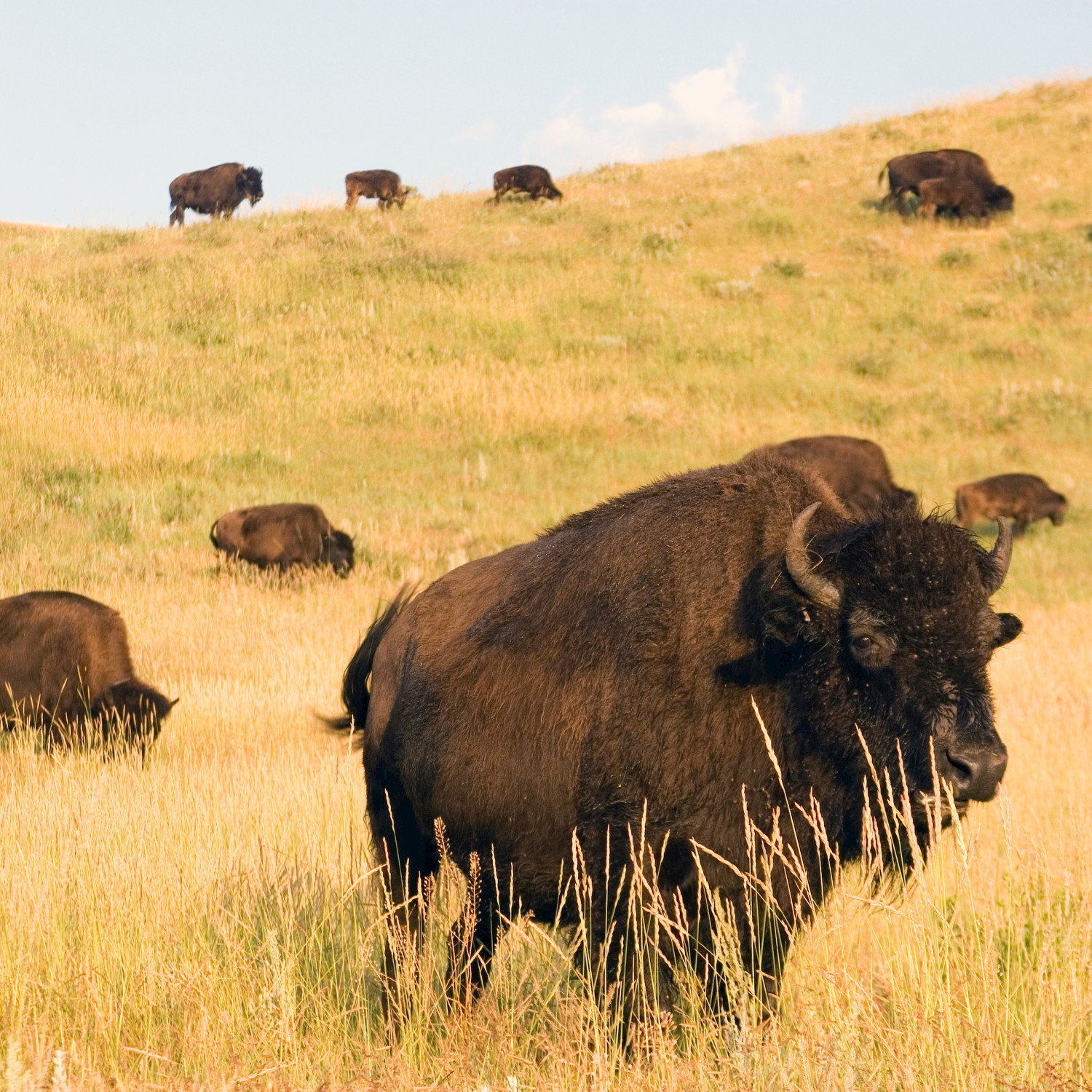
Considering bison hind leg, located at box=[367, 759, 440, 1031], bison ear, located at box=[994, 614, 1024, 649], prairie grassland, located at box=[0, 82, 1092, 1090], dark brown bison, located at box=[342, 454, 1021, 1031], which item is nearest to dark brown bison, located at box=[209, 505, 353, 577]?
prairie grassland, located at box=[0, 82, 1092, 1090]

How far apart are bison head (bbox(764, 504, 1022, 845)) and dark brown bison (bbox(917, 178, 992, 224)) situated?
1229 inches

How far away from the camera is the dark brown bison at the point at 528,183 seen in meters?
39.1

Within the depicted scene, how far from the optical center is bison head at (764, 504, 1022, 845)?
12.3 feet

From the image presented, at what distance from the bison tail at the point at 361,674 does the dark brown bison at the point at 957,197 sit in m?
30.5

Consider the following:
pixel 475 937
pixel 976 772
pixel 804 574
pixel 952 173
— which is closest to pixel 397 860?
pixel 475 937

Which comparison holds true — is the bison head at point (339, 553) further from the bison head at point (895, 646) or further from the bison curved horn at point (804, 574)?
the bison curved horn at point (804, 574)

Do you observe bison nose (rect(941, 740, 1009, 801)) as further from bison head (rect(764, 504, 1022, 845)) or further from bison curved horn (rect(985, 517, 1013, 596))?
bison curved horn (rect(985, 517, 1013, 596))

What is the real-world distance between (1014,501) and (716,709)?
1552 centimetres

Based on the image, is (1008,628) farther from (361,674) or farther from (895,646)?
(361,674)

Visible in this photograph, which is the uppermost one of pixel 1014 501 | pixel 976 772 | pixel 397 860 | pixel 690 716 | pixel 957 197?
pixel 957 197

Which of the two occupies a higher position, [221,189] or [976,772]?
[221,189]

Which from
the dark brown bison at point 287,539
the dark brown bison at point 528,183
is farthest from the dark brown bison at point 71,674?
the dark brown bison at point 528,183

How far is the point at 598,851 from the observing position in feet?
13.2

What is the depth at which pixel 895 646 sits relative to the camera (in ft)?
12.7
